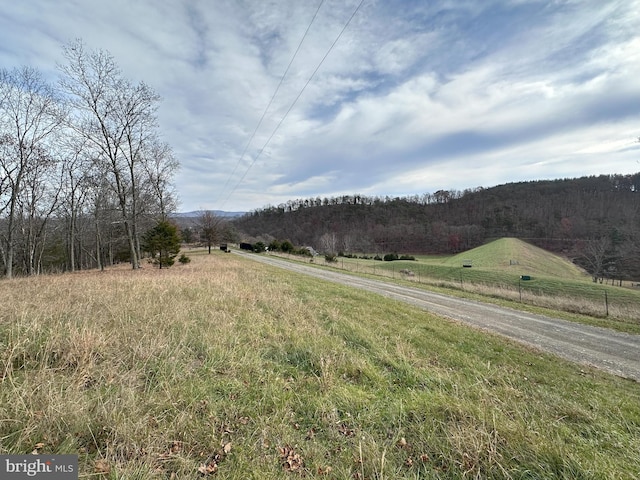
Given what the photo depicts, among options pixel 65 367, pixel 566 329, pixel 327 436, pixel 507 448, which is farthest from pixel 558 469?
pixel 566 329

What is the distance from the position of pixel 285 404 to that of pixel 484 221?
107752mm

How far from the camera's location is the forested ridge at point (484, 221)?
63.6m

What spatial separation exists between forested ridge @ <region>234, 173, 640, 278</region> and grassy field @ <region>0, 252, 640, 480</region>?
216 feet

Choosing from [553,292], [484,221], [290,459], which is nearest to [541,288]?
[553,292]

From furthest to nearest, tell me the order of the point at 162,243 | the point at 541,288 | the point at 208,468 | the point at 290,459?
1. the point at 541,288
2. the point at 162,243
3. the point at 290,459
4. the point at 208,468

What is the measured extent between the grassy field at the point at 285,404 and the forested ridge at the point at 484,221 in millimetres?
65886

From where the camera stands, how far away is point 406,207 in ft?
385

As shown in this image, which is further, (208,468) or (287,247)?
(287,247)

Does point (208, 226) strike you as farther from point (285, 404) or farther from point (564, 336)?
point (285, 404)

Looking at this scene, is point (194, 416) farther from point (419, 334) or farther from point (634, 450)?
point (419, 334)

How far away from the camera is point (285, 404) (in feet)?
11.2

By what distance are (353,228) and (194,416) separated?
4199 inches

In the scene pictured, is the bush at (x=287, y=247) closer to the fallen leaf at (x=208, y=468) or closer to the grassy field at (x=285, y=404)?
the grassy field at (x=285, y=404)

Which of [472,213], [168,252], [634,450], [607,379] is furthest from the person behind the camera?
[472,213]
